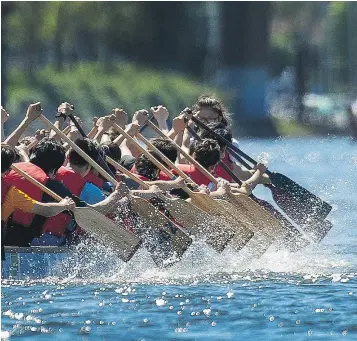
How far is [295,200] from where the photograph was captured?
43.2 ft

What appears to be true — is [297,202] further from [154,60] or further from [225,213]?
[154,60]

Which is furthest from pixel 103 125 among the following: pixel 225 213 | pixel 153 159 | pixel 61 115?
pixel 225 213

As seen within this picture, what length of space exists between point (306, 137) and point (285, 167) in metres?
18.0

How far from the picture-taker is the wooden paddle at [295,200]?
13.1 meters

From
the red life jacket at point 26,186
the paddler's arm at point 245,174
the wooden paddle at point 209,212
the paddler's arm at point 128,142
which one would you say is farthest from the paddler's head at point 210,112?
the red life jacket at point 26,186

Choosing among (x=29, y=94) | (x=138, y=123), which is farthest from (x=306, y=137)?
(x=138, y=123)

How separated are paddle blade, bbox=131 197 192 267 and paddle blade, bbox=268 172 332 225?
226 cm

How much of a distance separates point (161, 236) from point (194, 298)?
1288 millimetres

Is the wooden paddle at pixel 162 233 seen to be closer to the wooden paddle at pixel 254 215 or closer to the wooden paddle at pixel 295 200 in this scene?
the wooden paddle at pixel 254 215

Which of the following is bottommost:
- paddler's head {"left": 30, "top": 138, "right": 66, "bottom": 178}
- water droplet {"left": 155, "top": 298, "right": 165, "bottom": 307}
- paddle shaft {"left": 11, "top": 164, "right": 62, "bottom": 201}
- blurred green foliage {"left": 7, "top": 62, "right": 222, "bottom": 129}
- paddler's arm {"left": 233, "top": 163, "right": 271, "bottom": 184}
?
blurred green foliage {"left": 7, "top": 62, "right": 222, "bottom": 129}

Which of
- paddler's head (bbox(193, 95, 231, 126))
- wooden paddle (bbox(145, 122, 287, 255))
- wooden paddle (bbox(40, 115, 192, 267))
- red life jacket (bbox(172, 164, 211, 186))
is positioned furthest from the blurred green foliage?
wooden paddle (bbox(40, 115, 192, 267))

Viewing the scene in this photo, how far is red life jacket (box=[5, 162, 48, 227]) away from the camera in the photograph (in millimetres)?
10391

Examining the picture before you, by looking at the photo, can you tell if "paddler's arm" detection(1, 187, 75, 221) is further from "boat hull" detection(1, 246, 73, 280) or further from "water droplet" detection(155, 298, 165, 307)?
"water droplet" detection(155, 298, 165, 307)

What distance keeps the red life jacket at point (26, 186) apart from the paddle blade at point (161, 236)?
2.88ft
